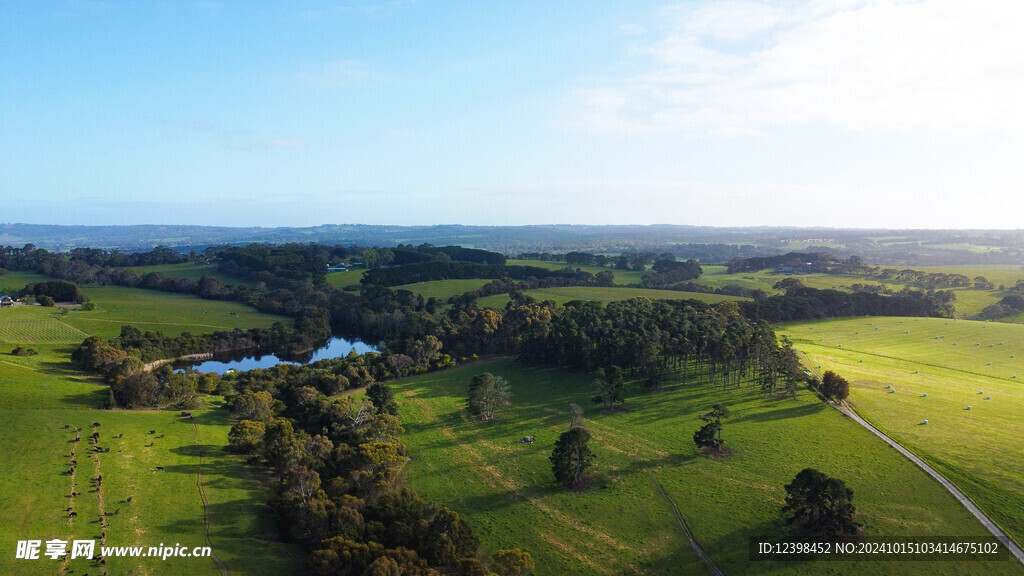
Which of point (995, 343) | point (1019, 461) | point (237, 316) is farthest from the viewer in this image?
point (237, 316)

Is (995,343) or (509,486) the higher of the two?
(995,343)

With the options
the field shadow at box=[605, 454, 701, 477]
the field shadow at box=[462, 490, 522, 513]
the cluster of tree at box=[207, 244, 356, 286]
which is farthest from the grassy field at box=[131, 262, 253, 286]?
the field shadow at box=[605, 454, 701, 477]

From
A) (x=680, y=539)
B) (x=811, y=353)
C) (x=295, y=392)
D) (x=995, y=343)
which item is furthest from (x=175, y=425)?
(x=995, y=343)

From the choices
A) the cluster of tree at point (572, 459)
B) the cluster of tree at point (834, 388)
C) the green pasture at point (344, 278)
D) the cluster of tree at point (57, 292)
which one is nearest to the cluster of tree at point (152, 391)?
the cluster of tree at point (572, 459)

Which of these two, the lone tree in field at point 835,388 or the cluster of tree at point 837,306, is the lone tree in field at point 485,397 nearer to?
the lone tree in field at point 835,388

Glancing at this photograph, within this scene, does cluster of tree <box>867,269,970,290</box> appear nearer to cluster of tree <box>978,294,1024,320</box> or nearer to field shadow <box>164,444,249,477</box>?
cluster of tree <box>978,294,1024,320</box>

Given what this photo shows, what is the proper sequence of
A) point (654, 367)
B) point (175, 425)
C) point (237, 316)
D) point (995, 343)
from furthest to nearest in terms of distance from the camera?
point (237, 316) < point (995, 343) < point (654, 367) < point (175, 425)

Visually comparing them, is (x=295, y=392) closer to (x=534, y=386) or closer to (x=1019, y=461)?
(x=534, y=386)

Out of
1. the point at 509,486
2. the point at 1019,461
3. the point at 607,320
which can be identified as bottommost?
the point at 509,486
